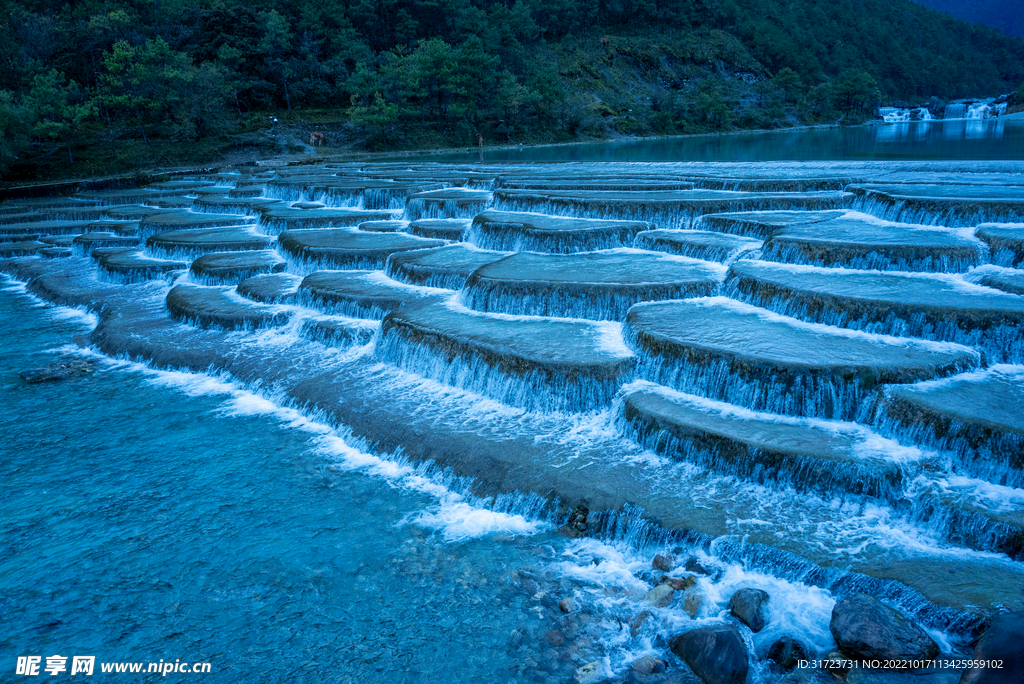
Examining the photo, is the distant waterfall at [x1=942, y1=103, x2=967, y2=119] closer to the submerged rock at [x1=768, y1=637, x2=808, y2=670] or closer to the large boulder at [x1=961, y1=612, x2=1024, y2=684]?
the large boulder at [x1=961, y1=612, x2=1024, y2=684]

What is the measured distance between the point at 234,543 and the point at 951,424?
25.9 feet

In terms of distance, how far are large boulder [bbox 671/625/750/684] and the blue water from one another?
0.97 metres

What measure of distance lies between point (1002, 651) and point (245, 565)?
21.8ft

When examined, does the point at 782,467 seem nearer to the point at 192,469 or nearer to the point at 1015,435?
the point at 1015,435

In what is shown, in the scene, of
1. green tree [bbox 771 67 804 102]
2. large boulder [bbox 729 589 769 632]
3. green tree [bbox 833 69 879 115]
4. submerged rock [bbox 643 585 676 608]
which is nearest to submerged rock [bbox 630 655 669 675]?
submerged rock [bbox 643 585 676 608]

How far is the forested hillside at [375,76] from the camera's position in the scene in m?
43.6

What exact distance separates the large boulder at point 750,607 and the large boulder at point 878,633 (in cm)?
56

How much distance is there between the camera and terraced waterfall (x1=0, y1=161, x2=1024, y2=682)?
6.24 metres

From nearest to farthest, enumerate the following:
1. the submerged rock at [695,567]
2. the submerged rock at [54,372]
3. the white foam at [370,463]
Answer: the submerged rock at [695,567] → the white foam at [370,463] → the submerged rock at [54,372]

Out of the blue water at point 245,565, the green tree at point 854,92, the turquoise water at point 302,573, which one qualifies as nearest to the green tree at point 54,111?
the blue water at point 245,565

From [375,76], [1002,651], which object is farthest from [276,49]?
[1002,651]

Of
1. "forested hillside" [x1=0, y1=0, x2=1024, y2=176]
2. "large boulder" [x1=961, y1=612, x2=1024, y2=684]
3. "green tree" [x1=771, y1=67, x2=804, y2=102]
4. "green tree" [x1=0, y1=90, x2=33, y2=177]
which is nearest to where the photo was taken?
"large boulder" [x1=961, y1=612, x2=1024, y2=684]

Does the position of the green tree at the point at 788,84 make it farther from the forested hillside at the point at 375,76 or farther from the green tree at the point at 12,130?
the green tree at the point at 12,130

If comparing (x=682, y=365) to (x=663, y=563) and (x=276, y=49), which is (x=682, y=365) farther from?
(x=276, y=49)
